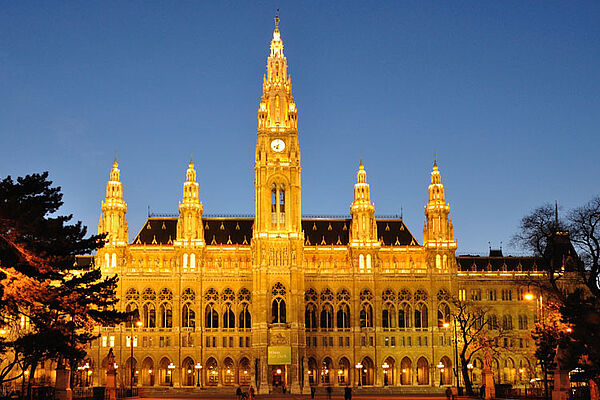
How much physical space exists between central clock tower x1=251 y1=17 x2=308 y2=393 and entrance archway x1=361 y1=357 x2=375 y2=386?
11.6 meters

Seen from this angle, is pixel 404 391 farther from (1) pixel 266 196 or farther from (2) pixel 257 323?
(1) pixel 266 196

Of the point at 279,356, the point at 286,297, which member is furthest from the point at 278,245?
the point at 279,356

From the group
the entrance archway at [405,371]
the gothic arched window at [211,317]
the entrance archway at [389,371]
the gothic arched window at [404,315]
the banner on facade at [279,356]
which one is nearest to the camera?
the banner on facade at [279,356]

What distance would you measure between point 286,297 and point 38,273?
268 ft

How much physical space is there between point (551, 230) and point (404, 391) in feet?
196

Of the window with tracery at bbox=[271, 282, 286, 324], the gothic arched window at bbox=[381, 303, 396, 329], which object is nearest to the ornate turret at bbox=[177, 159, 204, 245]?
the window with tracery at bbox=[271, 282, 286, 324]

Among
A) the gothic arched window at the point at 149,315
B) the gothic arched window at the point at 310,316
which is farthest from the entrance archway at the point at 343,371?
the gothic arched window at the point at 149,315

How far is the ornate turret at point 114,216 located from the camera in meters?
138

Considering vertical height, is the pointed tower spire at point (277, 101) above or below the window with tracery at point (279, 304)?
above

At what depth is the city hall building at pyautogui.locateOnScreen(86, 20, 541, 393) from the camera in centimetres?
13238

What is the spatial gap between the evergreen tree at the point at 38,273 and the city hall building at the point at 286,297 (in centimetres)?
7108

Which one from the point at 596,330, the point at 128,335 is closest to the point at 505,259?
the point at 128,335

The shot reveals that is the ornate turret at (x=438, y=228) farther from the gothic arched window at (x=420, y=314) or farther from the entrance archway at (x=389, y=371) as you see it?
the entrance archway at (x=389, y=371)

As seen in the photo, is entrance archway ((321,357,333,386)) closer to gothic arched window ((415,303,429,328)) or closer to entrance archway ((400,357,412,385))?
entrance archway ((400,357,412,385))
